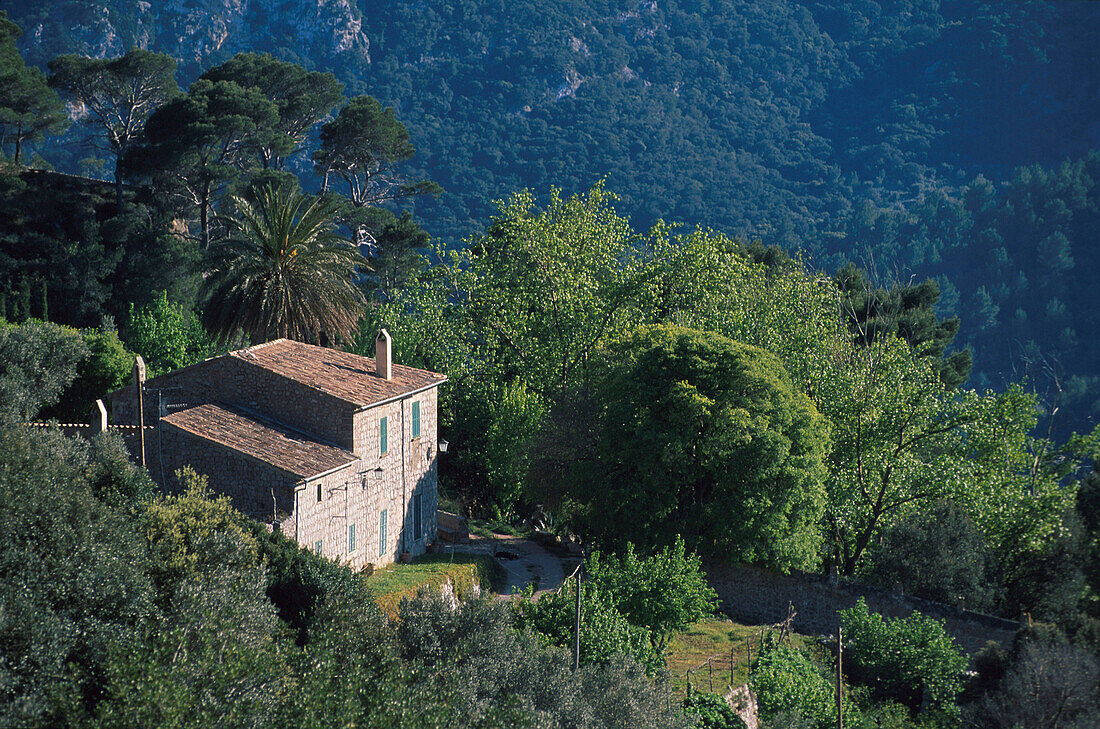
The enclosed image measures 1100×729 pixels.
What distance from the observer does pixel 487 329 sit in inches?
1887

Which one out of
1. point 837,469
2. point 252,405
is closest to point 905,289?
point 837,469

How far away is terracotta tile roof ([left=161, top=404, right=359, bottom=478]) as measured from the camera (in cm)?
2738

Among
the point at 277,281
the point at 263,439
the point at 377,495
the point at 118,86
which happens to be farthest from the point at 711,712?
the point at 118,86

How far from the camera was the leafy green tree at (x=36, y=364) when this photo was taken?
3344 centimetres

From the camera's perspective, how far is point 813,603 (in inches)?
1377

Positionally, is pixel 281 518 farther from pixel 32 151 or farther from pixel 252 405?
pixel 32 151

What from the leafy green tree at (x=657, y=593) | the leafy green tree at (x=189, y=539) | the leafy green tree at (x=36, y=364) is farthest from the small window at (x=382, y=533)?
the leafy green tree at (x=36, y=364)

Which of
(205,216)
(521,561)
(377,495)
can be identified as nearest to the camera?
(377,495)

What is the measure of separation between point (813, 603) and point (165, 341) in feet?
101

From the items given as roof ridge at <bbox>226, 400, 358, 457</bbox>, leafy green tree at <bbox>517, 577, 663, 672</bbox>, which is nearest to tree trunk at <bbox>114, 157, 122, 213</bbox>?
roof ridge at <bbox>226, 400, 358, 457</bbox>

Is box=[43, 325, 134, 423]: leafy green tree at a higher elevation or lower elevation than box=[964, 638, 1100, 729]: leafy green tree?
higher

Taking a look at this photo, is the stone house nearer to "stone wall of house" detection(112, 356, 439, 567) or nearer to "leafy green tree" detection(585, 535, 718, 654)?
"stone wall of house" detection(112, 356, 439, 567)

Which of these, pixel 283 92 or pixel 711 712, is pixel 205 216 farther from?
pixel 711 712

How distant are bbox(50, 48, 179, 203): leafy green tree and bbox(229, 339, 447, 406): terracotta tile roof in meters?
34.9
